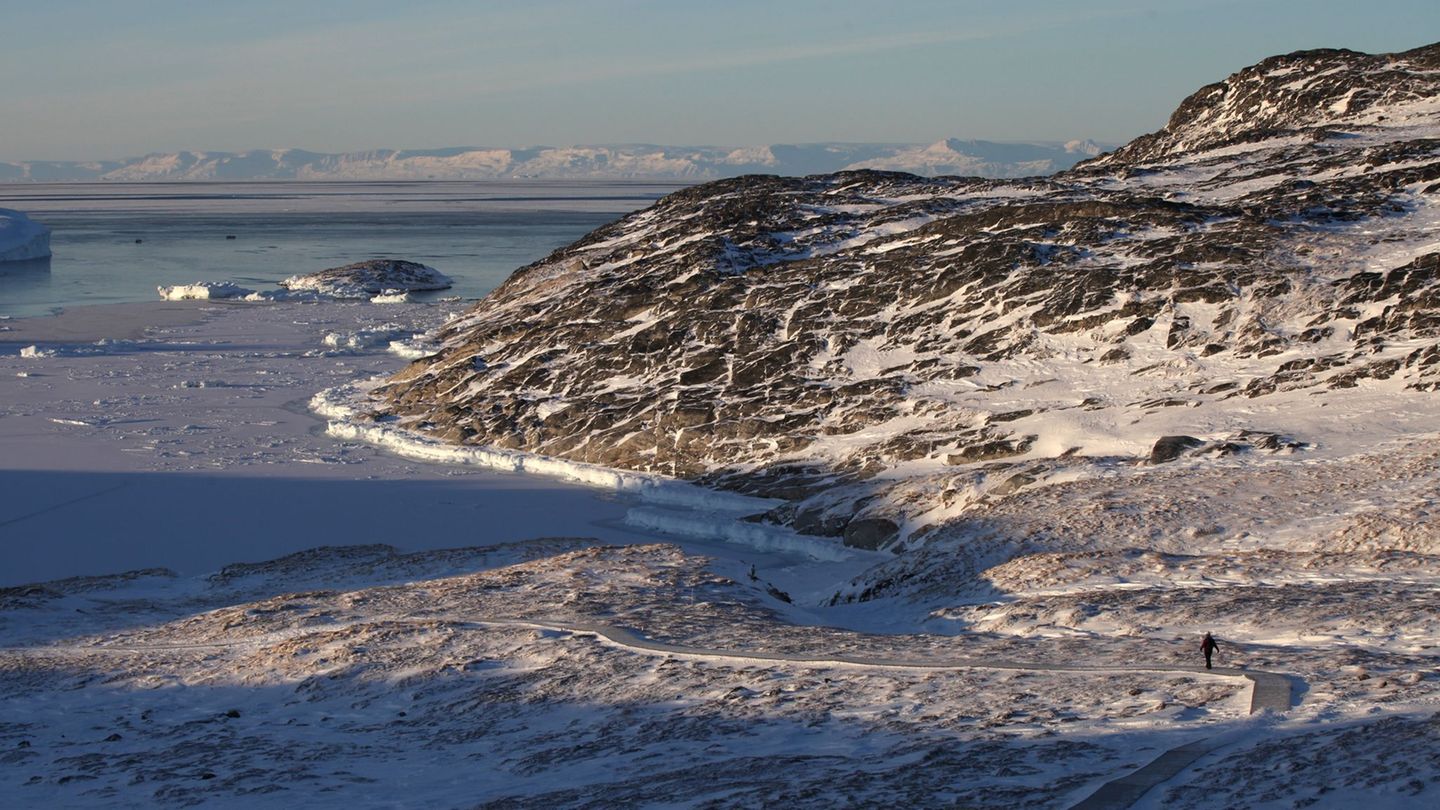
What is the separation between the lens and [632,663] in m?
19.6

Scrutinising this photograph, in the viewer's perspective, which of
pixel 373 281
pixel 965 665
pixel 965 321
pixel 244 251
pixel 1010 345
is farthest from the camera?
pixel 244 251

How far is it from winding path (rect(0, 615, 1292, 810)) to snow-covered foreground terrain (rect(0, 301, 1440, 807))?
0.33 feet

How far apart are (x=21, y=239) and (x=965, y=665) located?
11825 centimetres

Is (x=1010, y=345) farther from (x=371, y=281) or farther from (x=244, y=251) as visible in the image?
(x=244, y=251)

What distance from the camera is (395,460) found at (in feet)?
134

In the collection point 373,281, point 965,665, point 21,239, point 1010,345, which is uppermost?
point 1010,345

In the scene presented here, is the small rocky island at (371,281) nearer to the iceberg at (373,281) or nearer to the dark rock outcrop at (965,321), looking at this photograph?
the iceberg at (373,281)

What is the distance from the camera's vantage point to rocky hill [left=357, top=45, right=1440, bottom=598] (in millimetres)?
30406

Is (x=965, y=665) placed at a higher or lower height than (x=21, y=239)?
lower

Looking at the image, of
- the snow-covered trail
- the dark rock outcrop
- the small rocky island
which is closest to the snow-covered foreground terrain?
the snow-covered trail

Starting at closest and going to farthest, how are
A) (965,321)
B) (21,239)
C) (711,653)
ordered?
(711,653), (965,321), (21,239)

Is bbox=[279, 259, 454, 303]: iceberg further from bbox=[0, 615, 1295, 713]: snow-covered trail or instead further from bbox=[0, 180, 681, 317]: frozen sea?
bbox=[0, 615, 1295, 713]: snow-covered trail

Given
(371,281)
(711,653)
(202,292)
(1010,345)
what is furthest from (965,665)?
(371,281)

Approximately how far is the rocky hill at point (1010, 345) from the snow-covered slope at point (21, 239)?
2958 inches
